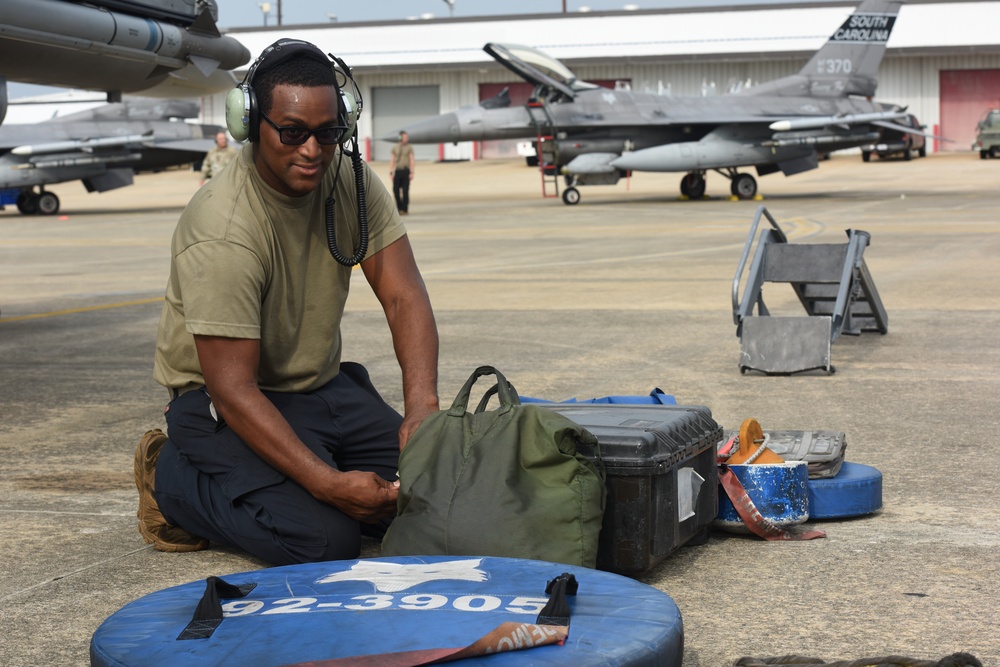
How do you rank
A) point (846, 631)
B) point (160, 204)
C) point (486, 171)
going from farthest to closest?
point (486, 171), point (160, 204), point (846, 631)

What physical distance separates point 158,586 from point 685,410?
1760mm

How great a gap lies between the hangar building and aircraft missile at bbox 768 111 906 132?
26.3m

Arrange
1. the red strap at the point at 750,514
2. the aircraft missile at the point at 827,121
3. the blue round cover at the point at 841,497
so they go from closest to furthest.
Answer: the red strap at the point at 750,514 < the blue round cover at the point at 841,497 < the aircraft missile at the point at 827,121

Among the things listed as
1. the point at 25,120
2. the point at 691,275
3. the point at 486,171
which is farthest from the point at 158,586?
the point at 25,120

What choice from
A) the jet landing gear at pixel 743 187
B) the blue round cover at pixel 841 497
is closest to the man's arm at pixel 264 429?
the blue round cover at pixel 841 497

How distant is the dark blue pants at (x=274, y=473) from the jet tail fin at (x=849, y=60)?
93.5ft

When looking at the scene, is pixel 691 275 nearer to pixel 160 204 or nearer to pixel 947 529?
pixel 947 529

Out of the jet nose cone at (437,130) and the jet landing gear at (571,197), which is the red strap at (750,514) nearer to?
the jet landing gear at (571,197)

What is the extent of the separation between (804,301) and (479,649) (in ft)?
21.8

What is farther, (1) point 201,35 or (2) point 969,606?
(1) point 201,35

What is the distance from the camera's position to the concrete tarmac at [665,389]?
11.0 feet

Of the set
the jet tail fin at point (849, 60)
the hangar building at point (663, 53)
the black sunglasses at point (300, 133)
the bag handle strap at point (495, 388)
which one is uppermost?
the hangar building at point (663, 53)

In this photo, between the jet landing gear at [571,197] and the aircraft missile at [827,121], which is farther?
the jet landing gear at [571,197]

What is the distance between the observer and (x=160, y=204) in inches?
1423
